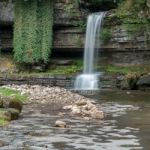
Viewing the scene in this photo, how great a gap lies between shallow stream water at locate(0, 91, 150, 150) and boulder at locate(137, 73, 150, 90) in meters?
8.54

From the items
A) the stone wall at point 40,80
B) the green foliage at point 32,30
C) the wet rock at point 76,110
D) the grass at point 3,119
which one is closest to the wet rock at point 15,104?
the grass at point 3,119

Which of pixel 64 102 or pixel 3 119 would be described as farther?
pixel 64 102

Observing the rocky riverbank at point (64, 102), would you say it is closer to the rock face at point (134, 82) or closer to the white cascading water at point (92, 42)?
the rock face at point (134, 82)

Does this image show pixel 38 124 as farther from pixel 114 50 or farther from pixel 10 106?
pixel 114 50

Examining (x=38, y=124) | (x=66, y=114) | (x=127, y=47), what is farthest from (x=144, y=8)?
(x=38, y=124)

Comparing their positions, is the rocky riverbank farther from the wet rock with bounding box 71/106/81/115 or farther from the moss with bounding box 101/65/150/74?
the moss with bounding box 101/65/150/74

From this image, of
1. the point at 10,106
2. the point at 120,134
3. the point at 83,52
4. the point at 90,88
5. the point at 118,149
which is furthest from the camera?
the point at 83,52

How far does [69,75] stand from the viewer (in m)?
31.6

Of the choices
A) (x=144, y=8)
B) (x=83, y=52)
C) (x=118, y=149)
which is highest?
(x=144, y=8)

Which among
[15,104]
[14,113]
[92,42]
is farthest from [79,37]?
[14,113]

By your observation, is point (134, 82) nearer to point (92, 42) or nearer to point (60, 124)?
point (92, 42)

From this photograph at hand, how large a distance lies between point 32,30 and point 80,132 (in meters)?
20.4

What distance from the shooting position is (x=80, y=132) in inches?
588

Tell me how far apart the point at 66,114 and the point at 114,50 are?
16.2m
